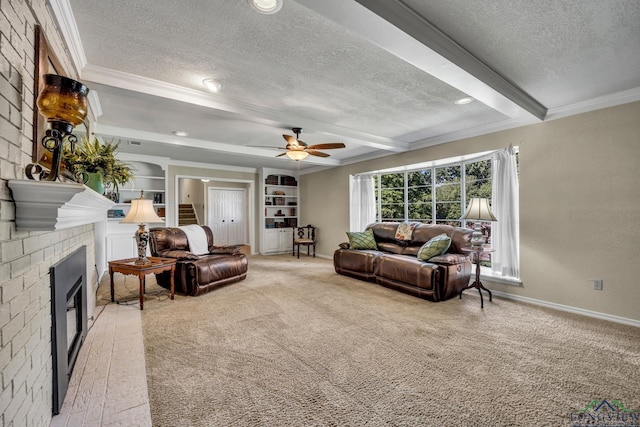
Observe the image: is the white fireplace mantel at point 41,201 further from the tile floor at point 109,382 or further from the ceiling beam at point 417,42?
the ceiling beam at point 417,42

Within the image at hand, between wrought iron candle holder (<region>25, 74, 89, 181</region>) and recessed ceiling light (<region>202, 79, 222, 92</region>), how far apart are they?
5.09 ft

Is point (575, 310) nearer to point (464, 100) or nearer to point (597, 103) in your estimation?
point (597, 103)

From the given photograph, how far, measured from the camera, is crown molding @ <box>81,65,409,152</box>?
2.52 metres

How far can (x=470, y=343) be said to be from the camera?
2545 mm

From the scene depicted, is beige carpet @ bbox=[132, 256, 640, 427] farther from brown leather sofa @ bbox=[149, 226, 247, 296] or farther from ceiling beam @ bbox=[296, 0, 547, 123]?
ceiling beam @ bbox=[296, 0, 547, 123]

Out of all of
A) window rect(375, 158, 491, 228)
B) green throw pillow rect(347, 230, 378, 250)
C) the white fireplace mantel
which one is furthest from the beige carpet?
window rect(375, 158, 491, 228)

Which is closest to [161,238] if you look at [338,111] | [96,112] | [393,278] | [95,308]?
[95,308]

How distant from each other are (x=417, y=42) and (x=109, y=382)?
10.3 ft

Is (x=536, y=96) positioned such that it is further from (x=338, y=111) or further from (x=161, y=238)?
(x=161, y=238)

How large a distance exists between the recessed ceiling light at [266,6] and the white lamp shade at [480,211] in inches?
129

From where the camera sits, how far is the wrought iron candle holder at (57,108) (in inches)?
48.6

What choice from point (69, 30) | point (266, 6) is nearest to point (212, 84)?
point (69, 30)

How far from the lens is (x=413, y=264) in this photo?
3.94 meters

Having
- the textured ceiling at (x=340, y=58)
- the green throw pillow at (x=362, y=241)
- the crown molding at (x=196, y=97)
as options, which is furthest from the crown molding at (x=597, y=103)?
the green throw pillow at (x=362, y=241)
